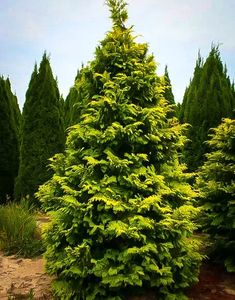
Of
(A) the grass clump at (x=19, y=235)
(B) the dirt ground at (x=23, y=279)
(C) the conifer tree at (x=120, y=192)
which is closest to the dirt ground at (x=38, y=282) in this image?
(B) the dirt ground at (x=23, y=279)

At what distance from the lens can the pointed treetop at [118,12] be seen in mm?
4918

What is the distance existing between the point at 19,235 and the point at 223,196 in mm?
3560

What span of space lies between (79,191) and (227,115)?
→ 6.45 metres

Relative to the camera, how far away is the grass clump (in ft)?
20.8

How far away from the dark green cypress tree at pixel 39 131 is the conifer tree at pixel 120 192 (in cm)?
591

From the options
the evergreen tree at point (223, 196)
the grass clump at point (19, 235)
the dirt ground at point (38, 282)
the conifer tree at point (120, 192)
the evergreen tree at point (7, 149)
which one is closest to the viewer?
the conifer tree at point (120, 192)

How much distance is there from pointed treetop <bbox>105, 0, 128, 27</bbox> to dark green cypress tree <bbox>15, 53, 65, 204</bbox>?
6.47 meters

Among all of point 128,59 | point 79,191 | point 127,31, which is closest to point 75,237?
point 79,191

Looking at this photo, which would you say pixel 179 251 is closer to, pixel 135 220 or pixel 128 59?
pixel 135 220

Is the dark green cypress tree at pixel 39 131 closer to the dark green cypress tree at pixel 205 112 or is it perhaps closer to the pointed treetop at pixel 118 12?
the dark green cypress tree at pixel 205 112

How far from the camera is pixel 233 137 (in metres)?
5.78

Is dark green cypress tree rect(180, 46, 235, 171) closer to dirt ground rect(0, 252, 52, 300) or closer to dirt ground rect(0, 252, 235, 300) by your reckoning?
dirt ground rect(0, 252, 235, 300)

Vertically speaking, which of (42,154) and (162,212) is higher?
(42,154)

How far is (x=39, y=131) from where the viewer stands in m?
11.0
